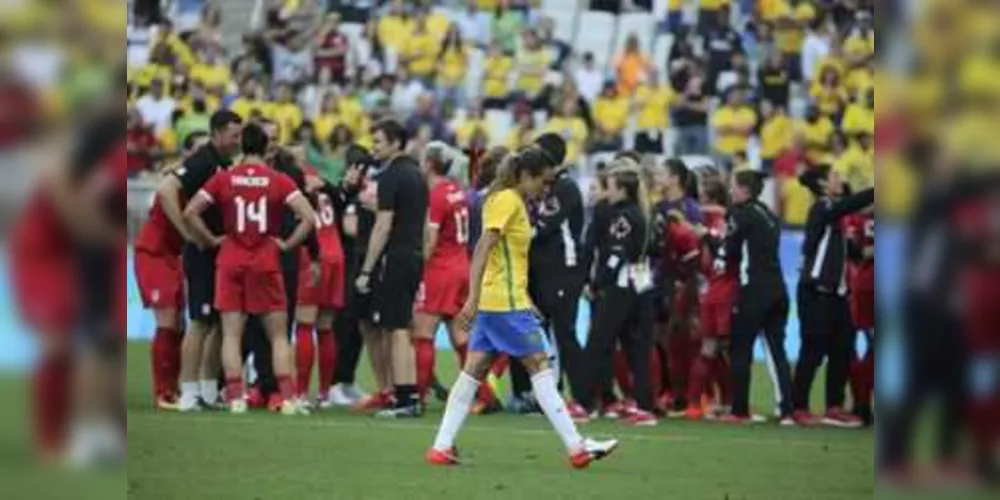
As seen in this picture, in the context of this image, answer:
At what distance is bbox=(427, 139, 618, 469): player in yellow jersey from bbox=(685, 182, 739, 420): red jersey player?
17.3 ft

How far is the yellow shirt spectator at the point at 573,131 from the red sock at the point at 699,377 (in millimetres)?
13739

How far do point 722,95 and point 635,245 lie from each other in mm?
16467

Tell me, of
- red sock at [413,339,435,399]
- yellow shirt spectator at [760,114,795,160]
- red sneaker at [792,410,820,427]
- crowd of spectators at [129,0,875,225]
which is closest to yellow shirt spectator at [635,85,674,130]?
crowd of spectators at [129,0,875,225]

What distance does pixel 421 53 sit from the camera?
1350 inches

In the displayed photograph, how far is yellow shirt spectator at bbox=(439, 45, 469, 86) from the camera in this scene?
112 ft

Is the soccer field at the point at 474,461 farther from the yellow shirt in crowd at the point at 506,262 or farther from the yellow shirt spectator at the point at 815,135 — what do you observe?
the yellow shirt spectator at the point at 815,135

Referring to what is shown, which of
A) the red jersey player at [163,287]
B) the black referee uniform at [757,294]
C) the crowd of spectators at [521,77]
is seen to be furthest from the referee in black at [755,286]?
the crowd of spectators at [521,77]

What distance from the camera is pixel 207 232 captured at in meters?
15.8

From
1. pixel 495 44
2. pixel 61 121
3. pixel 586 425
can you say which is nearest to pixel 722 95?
pixel 495 44

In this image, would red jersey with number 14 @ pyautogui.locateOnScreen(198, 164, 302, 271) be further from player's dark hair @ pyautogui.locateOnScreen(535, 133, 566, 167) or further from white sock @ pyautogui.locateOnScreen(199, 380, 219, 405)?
player's dark hair @ pyautogui.locateOnScreen(535, 133, 566, 167)

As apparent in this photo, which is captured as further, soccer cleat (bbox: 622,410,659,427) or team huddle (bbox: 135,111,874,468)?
soccer cleat (bbox: 622,410,659,427)

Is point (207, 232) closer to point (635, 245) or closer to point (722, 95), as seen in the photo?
point (635, 245)

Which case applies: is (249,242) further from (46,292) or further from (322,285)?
(46,292)

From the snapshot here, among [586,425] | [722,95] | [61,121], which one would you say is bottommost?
[586,425]
